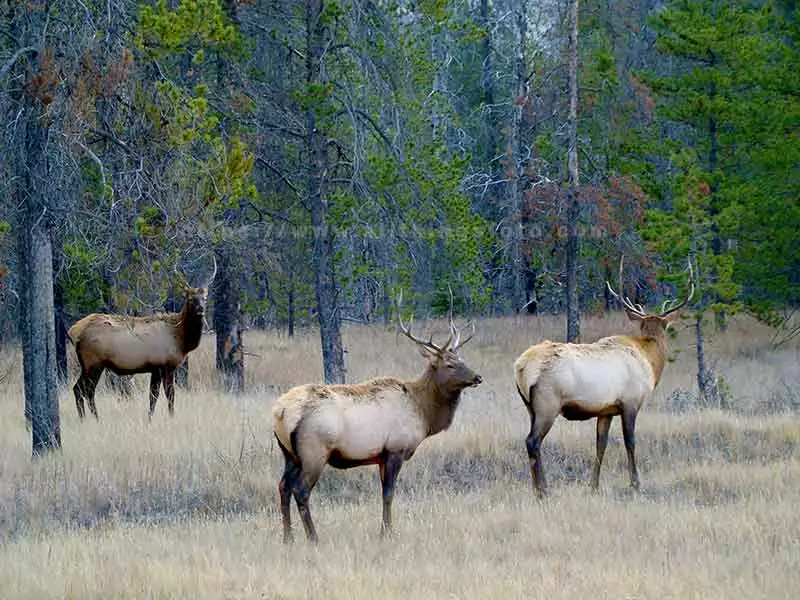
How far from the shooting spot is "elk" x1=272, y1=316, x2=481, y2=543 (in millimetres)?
8375

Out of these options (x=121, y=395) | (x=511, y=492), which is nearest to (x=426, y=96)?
(x=121, y=395)

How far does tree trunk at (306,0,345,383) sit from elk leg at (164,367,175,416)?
247cm

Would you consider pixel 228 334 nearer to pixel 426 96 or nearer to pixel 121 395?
pixel 121 395

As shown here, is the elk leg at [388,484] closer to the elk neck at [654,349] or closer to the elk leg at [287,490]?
the elk leg at [287,490]

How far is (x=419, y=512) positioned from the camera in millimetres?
9844

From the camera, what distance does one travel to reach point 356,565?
7.83m

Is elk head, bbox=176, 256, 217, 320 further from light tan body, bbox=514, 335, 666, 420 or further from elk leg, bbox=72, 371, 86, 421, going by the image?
light tan body, bbox=514, 335, 666, 420

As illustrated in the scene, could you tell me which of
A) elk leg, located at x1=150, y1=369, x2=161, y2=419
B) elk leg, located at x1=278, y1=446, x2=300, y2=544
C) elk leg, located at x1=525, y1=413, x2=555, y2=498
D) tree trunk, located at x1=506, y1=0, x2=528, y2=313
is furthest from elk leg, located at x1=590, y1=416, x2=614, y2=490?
tree trunk, located at x1=506, y1=0, x2=528, y2=313

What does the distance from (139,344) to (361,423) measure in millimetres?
6754

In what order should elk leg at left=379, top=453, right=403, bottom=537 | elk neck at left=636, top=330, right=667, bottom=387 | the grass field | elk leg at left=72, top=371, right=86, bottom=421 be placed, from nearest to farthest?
the grass field → elk leg at left=379, top=453, right=403, bottom=537 → elk neck at left=636, top=330, right=667, bottom=387 → elk leg at left=72, top=371, right=86, bottom=421

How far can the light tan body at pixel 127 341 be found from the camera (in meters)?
14.3

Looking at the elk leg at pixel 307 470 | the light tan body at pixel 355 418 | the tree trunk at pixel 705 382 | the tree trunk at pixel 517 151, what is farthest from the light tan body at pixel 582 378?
the tree trunk at pixel 517 151

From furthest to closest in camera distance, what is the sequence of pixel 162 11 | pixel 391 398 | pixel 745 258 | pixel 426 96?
pixel 745 258
pixel 426 96
pixel 162 11
pixel 391 398

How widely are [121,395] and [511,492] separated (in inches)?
286
